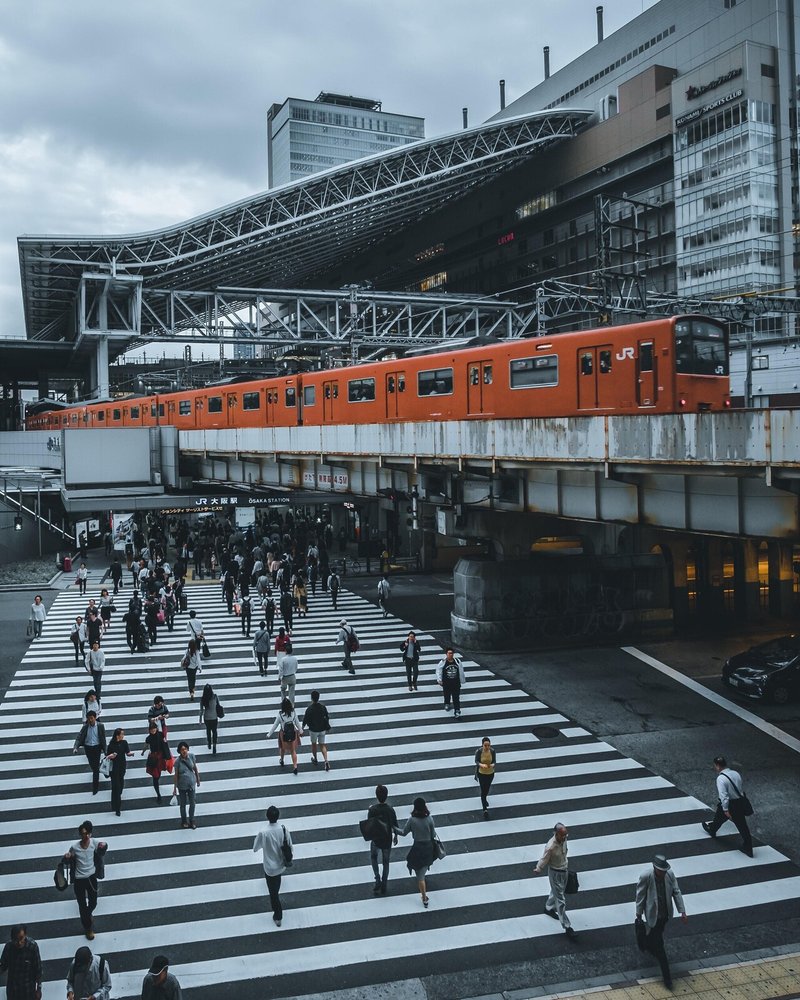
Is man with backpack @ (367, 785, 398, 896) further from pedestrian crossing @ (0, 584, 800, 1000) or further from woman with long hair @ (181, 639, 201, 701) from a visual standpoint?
woman with long hair @ (181, 639, 201, 701)

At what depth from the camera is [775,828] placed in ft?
38.3

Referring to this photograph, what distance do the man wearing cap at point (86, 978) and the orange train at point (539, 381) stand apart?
43.5 ft

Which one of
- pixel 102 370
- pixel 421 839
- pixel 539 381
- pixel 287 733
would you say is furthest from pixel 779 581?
pixel 102 370

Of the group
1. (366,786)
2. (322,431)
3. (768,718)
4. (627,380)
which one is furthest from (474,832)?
(322,431)

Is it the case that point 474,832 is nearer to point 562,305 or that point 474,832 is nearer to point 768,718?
point 768,718

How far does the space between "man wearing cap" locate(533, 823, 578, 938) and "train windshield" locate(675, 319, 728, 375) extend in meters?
10.8

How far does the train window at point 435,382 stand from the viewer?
22328 mm

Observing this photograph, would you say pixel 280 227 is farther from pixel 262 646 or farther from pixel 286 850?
pixel 286 850

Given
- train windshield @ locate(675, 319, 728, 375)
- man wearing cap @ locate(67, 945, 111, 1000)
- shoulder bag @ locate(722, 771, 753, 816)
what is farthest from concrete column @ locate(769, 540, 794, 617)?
man wearing cap @ locate(67, 945, 111, 1000)

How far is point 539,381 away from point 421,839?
1243 cm

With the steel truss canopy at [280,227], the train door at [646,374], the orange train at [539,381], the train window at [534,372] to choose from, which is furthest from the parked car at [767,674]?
the steel truss canopy at [280,227]

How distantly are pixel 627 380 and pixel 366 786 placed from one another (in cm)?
1012

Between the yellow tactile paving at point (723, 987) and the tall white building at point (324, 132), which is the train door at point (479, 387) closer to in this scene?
the yellow tactile paving at point (723, 987)

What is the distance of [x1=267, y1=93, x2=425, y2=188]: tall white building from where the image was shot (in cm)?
16825
